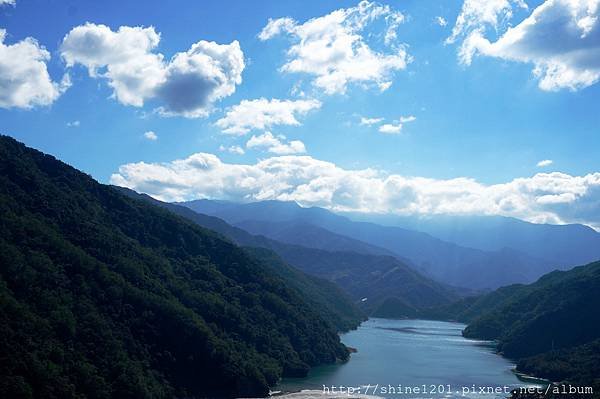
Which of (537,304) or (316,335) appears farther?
(537,304)

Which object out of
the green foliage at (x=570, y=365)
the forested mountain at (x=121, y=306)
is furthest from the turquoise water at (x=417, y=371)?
the forested mountain at (x=121, y=306)

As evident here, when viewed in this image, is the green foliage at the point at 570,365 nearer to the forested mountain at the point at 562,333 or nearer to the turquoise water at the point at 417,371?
the forested mountain at the point at 562,333

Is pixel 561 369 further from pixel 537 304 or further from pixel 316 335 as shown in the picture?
pixel 537 304

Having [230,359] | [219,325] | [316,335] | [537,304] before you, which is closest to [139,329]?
[230,359]

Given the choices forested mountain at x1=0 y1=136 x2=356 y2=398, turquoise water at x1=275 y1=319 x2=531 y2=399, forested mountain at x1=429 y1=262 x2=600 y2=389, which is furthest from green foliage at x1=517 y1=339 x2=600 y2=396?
forested mountain at x1=0 y1=136 x2=356 y2=398

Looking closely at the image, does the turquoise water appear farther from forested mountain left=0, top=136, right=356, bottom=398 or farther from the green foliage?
forested mountain left=0, top=136, right=356, bottom=398

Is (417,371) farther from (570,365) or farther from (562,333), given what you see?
(562,333)
